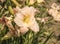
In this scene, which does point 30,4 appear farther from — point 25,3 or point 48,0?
point 48,0

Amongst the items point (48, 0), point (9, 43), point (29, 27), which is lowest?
point (48, 0)

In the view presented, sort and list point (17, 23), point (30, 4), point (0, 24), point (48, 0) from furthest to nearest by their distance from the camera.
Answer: point (48, 0)
point (30, 4)
point (0, 24)
point (17, 23)

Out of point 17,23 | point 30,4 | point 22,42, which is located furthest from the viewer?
point 22,42

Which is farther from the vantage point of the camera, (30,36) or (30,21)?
(30,36)

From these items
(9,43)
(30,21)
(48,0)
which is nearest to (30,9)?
(30,21)

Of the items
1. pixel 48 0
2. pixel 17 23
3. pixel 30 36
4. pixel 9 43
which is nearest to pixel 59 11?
pixel 30 36

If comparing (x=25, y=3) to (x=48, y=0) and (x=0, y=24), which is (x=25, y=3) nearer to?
(x=0, y=24)

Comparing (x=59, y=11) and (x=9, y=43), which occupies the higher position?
(x=59, y=11)
